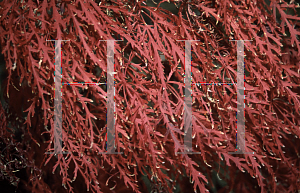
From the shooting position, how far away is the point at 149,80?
84 centimetres

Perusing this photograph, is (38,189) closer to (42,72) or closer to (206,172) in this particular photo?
(42,72)

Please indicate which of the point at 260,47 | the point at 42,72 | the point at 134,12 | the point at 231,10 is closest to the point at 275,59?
the point at 260,47

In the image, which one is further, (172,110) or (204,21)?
(204,21)

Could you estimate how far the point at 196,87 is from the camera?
835 mm

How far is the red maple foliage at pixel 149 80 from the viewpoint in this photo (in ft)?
2.59

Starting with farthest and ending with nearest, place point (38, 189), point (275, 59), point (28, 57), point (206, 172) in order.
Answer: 1. point (206, 172)
2. point (38, 189)
3. point (275, 59)
4. point (28, 57)

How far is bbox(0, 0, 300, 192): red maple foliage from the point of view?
0.79 metres

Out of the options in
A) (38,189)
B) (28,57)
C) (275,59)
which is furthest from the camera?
(38,189)

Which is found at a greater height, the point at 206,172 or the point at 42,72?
the point at 42,72

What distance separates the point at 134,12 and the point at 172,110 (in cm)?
41

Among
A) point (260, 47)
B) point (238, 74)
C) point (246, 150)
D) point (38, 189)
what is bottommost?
point (38, 189)

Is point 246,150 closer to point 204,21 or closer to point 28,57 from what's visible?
point 204,21

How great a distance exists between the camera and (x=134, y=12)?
87cm

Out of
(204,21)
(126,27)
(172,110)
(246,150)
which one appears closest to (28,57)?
(126,27)
